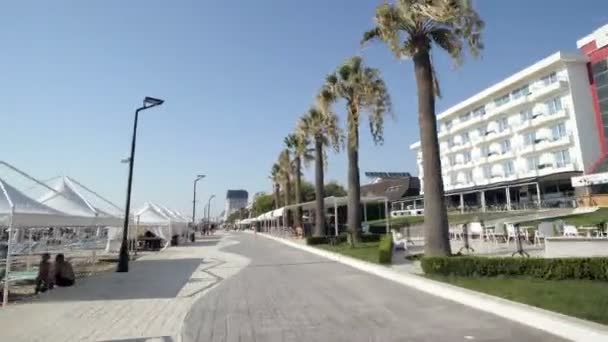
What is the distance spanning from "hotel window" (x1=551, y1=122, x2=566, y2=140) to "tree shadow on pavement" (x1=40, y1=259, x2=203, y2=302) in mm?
47161

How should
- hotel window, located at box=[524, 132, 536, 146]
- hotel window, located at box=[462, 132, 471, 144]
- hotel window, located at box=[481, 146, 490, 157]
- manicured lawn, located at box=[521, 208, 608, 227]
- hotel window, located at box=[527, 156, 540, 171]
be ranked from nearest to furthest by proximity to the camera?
manicured lawn, located at box=[521, 208, 608, 227]
hotel window, located at box=[527, 156, 540, 171]
hotel window, located at box=[524, 132, 536, 146]
hotel window, located at box=[481, 146, 490, 157]
hotel window, located at box=[462, 132, 471, 144]

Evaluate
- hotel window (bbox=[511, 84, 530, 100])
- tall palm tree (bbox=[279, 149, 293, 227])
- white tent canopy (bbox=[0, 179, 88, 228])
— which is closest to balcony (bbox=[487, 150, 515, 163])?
hotel window (bbox=[511, 84, 530, 100])

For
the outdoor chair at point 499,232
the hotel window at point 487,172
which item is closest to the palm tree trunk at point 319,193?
the outdoor chair at point 499,232

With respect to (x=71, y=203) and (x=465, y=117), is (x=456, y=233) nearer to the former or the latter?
(x=71, y=203)

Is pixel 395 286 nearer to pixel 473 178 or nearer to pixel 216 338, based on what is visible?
pixel 216 338

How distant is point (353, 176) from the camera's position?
2608cm

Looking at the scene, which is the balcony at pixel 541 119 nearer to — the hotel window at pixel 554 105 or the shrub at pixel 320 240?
the hotel window at pixel 554 105

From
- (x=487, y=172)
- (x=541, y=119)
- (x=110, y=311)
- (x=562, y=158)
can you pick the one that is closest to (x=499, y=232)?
(x=110, y=311)

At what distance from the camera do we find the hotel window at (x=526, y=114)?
5275cm

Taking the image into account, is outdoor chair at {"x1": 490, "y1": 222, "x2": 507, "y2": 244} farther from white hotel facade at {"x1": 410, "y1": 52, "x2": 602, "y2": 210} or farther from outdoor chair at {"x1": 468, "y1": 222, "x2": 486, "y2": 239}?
white hotel facade at {"x1": 410, "y1": 52, "x2": 602, "y2": 210}

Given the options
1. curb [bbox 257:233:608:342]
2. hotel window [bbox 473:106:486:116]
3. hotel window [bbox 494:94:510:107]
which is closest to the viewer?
curb [bbox 257:233:608:342]

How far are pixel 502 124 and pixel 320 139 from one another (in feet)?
119

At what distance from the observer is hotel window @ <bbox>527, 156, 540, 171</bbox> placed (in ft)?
169

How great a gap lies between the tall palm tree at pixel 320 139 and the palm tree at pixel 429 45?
1420 cm
